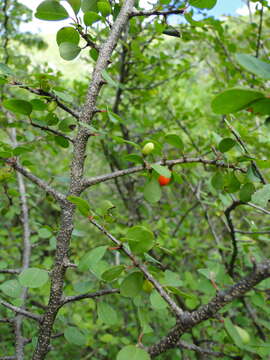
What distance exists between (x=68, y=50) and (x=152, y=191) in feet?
1.26

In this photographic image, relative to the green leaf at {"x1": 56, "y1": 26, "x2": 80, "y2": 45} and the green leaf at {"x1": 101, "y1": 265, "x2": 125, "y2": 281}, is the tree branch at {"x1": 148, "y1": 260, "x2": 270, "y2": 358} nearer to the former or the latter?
the green leaf at {"x1": 101, "y1": 265, "x2": 125, "y2": 281}

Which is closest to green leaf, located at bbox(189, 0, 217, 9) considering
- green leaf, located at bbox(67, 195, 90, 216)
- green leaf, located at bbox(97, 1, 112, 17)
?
green leaf, located at bbox(97, 1, 112, 17)

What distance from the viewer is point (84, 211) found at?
23.6 inches

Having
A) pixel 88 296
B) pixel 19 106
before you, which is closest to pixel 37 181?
pixel 19 106

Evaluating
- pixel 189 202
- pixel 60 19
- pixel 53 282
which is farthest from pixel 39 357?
pixel 189 202

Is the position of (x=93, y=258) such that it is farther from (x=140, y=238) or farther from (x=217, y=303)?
(x=217, y=303)

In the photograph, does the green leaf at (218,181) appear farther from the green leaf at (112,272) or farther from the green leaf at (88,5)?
the green leaf at (88,5)

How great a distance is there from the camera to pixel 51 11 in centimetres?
70

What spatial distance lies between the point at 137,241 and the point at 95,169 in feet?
12.1

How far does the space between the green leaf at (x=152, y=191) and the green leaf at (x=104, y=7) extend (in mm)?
392

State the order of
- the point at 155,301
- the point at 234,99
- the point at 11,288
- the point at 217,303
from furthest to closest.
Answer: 1. the point at 11,288
2. the point at 155,301
3. the point at 217,303
4. the point at 234,99

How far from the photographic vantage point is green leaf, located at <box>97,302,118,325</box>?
0.67 metres

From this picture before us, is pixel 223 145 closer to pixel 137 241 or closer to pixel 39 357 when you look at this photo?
pixel 137 241

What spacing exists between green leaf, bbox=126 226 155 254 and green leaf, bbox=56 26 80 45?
489 mm
